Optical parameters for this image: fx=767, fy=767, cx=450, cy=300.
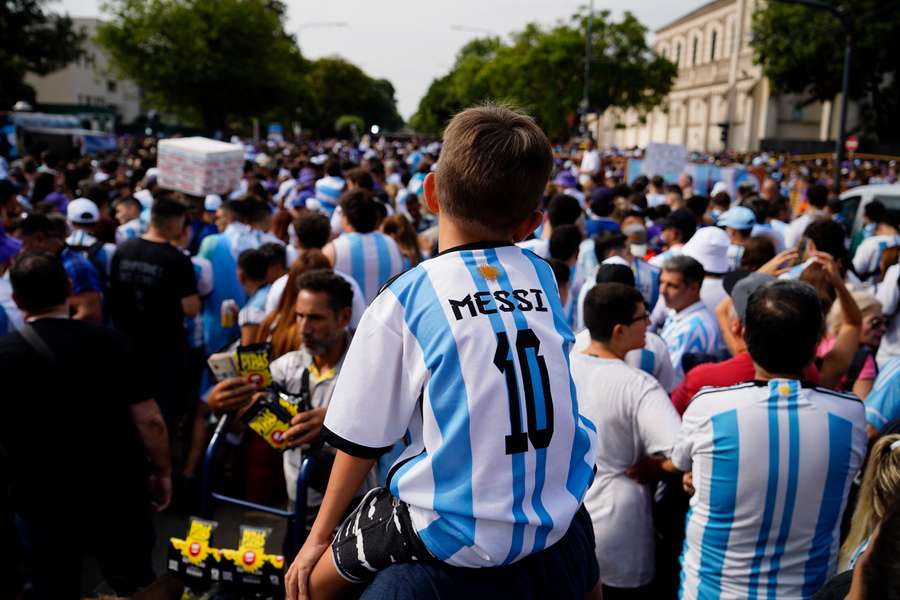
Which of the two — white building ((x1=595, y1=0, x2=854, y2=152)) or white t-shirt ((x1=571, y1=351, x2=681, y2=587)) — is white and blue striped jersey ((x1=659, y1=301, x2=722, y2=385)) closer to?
white t-shirt ((x1=571, y1=351, x2=681, y2=587))

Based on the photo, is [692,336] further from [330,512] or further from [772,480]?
[330,512]

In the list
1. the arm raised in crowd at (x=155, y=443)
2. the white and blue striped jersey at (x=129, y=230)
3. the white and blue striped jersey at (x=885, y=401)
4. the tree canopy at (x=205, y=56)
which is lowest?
the arm raised in crowd at (x=155, y=443)

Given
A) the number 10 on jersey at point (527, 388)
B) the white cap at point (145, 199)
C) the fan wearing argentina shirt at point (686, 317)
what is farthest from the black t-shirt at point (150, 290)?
the number 10 on jersey at point (527, 388)

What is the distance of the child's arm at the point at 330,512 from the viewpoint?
1796 mm

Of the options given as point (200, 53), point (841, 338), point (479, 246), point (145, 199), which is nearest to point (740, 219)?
point (841, 338)

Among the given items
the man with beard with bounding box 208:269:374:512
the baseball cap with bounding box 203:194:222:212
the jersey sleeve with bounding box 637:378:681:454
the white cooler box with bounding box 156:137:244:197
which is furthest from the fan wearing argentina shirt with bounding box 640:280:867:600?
the baseball cap with bounding box 203:194:222:212

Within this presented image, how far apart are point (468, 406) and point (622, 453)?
161 cm

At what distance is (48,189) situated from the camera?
983cm

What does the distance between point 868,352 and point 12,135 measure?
92.2 feet

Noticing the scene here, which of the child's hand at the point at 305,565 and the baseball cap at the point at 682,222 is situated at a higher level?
the baseball cap at the point at 682,222

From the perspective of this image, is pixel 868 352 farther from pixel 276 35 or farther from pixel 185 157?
pixel 276 35

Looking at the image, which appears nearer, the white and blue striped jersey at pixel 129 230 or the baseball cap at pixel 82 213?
the baseball cap at pixel 82 213

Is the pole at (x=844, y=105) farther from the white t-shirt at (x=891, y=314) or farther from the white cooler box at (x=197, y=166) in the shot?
the white cooler box at (x=197, y=166)

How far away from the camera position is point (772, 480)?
8.70 feet
